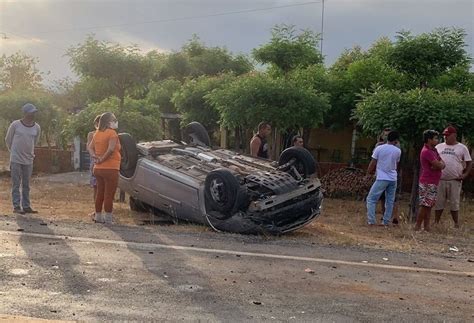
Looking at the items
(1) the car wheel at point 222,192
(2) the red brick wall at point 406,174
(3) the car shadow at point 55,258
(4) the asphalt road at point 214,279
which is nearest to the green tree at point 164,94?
(2) the red brick wall at point 406,174

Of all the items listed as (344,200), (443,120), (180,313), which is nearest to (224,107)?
(344,200)

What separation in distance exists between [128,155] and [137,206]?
1.27 meters

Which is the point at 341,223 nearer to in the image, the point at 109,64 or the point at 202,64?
the point at 109,64

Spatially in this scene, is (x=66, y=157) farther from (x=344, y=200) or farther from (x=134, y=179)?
(x=134, y=179)

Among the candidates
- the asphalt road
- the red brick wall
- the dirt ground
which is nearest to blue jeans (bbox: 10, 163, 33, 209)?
the dirt ground

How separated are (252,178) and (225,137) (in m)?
14.4

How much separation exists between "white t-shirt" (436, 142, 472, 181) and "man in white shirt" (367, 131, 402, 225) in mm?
857

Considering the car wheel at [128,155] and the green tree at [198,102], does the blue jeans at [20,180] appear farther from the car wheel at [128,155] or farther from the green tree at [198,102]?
the green tree at [198,102]

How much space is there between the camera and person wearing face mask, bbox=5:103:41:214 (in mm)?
9531

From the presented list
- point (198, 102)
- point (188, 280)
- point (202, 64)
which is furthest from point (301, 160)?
point (202, 64)

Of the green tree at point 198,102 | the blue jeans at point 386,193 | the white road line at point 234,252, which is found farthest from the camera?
the green tree at point 198,102

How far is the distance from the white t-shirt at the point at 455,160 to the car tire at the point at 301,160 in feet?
8.26

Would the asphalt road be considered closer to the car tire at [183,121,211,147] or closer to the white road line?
the white road line

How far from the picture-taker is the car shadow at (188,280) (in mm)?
4855
